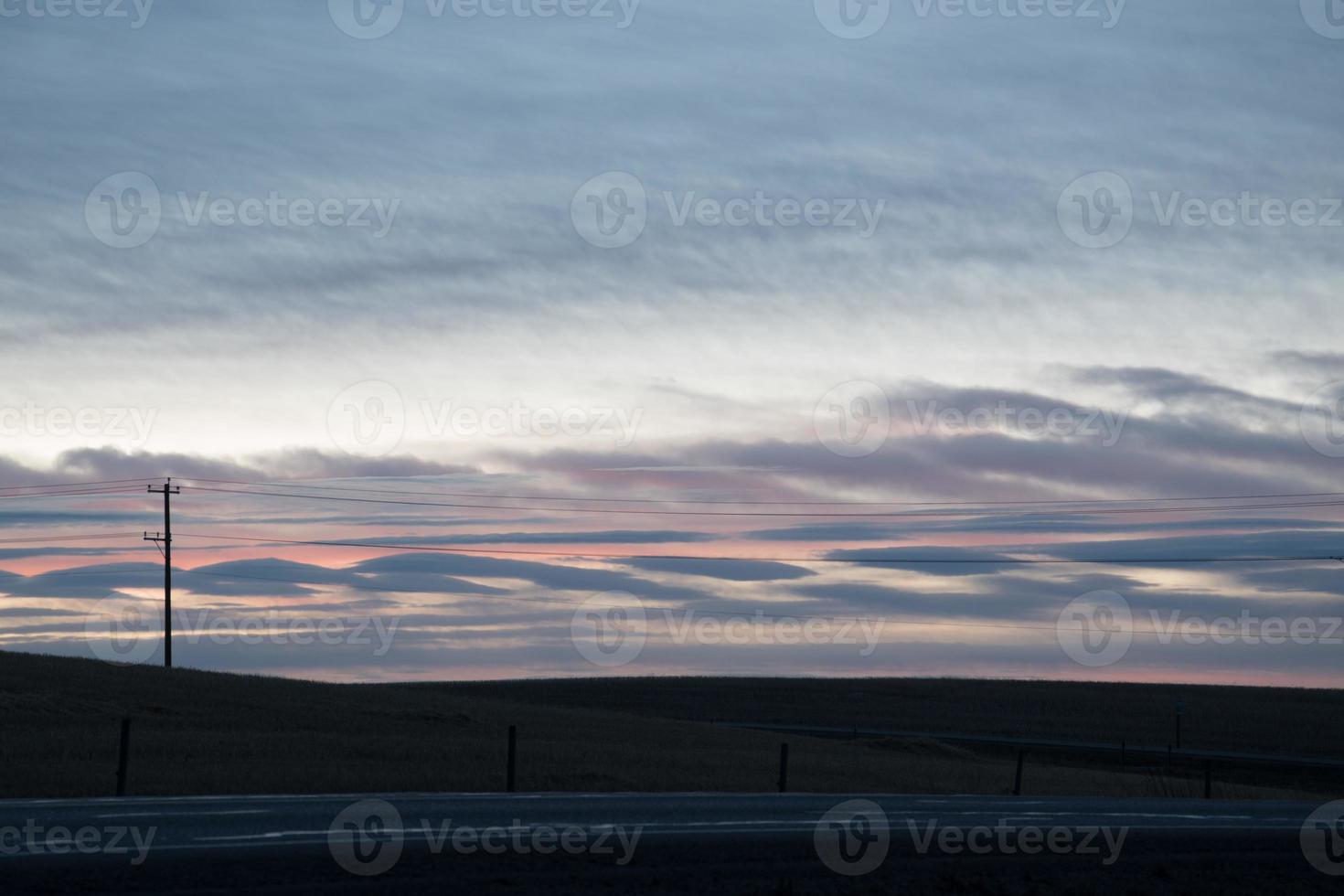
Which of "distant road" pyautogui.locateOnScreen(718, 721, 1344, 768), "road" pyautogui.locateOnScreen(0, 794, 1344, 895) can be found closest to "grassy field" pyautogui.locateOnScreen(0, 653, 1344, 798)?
"road" pyautogui.locateOnScreen(0, 794, 1344, 895)

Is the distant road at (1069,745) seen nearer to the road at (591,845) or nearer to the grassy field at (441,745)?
the grassy field at (441,745)

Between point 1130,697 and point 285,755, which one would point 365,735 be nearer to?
point 285,755

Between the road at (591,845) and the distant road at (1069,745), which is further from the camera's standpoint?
the distant road at (1069,745)

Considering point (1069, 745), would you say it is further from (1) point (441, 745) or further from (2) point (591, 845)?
(2) point (591, 845)

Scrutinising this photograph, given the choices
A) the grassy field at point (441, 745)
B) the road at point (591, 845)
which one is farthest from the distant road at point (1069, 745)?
the road at point (591, 845)

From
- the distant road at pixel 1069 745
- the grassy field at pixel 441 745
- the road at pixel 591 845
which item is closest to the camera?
the road at pixel 591 845

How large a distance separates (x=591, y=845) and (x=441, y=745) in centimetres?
2389

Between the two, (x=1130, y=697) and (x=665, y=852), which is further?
(x=1130, y=697)

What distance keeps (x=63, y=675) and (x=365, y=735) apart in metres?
22.3

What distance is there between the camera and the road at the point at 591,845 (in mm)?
13453

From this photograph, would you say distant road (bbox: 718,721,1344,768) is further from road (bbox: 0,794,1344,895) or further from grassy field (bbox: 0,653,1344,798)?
road (bbox: 0,794,1344,895)

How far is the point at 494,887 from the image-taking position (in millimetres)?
13172

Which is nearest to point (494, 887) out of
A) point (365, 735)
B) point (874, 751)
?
point (365, 735)

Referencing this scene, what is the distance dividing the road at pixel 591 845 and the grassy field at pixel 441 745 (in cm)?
561
